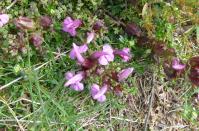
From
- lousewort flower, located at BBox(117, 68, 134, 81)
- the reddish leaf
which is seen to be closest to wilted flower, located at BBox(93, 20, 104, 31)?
the reddish leaf

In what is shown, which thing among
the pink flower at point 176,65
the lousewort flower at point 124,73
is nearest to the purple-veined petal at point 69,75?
the lousewort flower at point 124,73

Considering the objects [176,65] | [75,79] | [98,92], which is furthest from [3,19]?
[176,65]

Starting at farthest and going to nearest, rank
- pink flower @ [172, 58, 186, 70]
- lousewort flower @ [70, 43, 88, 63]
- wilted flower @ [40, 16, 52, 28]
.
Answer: pink flower @ [172, 58, 186, 70] < wilted flower @ [40, 16, 52, 28] < lousewort flower @ [70, 43, 88, 63]

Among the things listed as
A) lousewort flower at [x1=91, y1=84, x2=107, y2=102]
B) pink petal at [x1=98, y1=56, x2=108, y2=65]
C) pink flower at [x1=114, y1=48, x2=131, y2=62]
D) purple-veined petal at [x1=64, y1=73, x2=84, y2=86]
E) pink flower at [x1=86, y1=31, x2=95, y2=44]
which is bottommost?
lousewort flower at [x1=91, y1=84, x2=107, y2=102]

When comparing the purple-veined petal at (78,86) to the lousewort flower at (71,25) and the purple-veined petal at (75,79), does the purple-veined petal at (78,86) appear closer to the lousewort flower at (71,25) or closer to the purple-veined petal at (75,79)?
the purple-veined petal at (75,79)

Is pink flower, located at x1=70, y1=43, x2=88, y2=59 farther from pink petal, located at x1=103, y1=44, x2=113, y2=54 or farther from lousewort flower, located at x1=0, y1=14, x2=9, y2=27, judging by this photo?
lousewort flower, located at x1=0, y1=14, x2=9, y2=27

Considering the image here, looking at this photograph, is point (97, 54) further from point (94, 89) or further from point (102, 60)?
point (94, 89)
